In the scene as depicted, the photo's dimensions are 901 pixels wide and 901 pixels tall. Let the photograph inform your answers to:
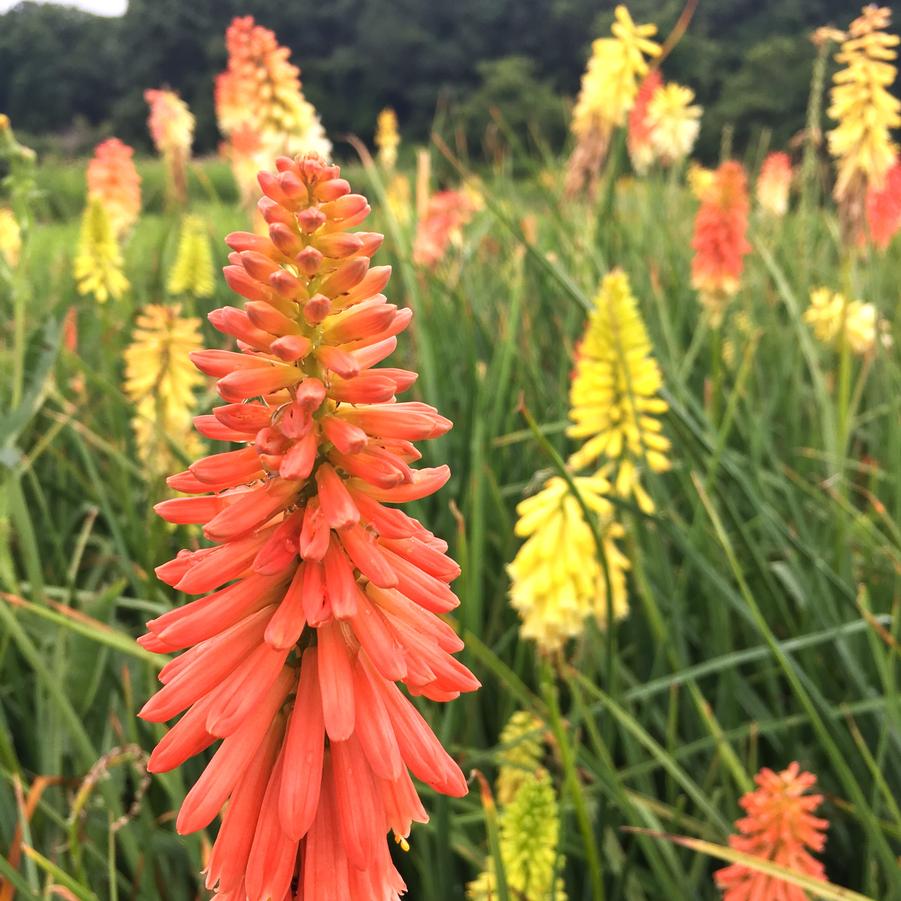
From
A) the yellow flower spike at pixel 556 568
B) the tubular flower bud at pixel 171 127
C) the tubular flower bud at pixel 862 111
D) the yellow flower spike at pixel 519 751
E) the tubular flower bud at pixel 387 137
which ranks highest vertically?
the tubular flower bud at pixel 387 137

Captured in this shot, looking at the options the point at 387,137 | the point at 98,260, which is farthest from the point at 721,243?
the point at 387,137

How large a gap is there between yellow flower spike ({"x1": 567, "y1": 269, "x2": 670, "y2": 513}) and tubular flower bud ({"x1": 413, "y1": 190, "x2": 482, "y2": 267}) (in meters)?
2.92

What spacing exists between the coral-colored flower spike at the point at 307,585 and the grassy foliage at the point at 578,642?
0.50m

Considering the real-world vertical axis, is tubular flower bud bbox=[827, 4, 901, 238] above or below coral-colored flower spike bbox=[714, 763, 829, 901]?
above

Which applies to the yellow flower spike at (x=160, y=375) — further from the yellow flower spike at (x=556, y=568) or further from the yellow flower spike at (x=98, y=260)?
the yellow flower spike at (x=556, y=568)

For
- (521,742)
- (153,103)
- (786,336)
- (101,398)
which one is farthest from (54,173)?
(521,742)

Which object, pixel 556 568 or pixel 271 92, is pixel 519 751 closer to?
pixel 556 568

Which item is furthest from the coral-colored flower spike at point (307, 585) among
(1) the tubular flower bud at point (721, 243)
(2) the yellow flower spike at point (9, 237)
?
(2) the yellow flower spike at point (9, 237)

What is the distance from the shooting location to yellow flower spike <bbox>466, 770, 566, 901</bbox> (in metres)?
1.61

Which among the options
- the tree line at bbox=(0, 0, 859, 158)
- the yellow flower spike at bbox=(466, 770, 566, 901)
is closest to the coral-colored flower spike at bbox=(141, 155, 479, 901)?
the yellow flower spike at bbox=(466, 770, 566, 901)

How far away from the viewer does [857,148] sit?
399 cm

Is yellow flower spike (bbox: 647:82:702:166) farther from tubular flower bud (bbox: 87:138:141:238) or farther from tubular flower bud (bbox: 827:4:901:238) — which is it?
tubular flower bud (bbox: 87:138:141:238)

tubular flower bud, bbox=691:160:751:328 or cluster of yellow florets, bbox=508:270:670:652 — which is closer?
cluster of yellow florets, bbox=508:270:670:652

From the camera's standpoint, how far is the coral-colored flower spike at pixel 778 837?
5.37 ft
